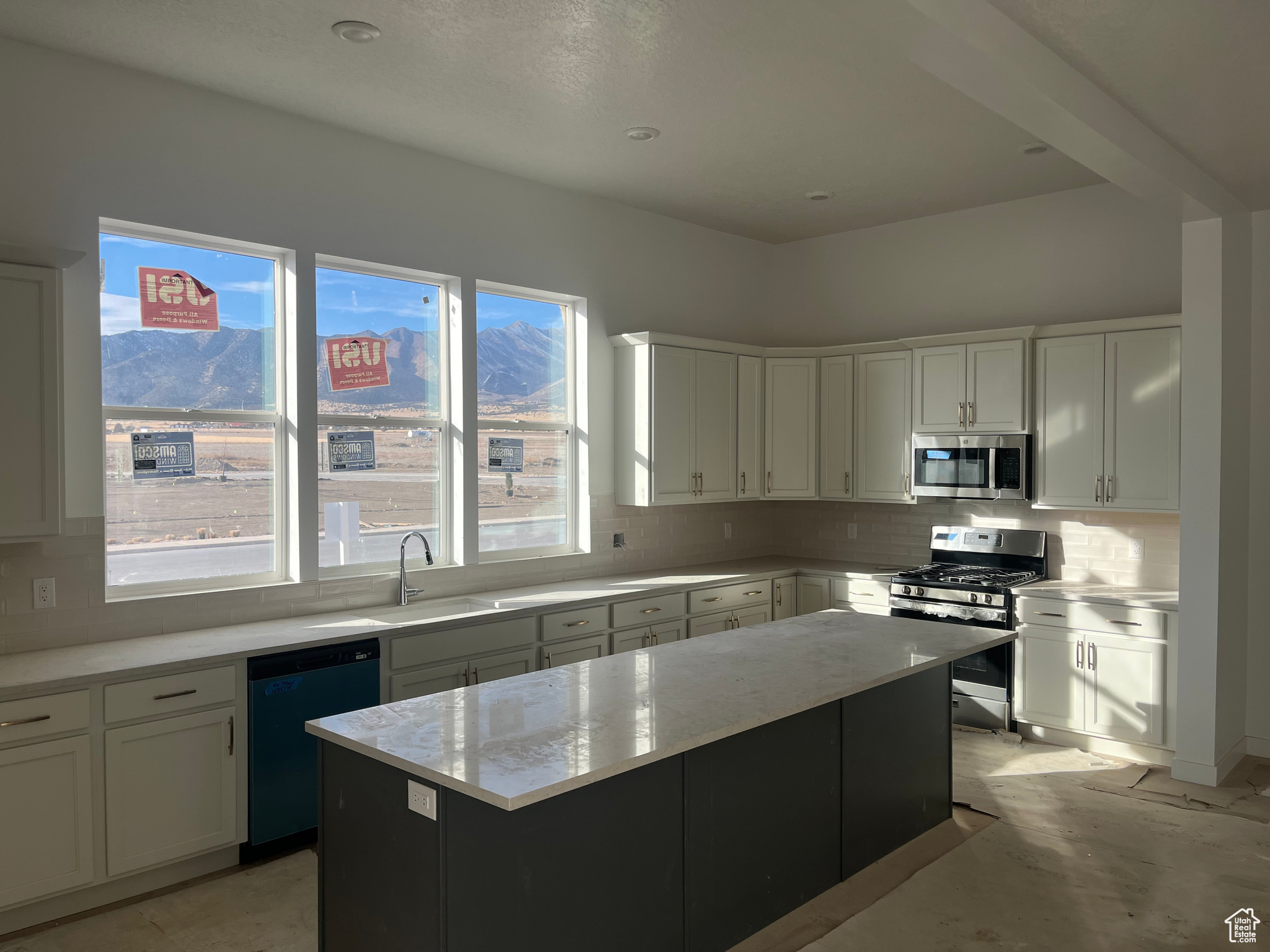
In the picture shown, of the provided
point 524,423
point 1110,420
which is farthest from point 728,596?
point 1110,420

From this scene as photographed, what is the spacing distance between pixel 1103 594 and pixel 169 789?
4658 mm

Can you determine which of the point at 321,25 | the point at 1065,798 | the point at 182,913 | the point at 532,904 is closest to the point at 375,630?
the point at 182,913

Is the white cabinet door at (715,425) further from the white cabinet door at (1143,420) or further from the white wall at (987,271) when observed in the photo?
the white cabinet door at (1143,420)

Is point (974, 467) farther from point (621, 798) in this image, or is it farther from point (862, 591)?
point (621, 798)

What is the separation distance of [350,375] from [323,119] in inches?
48.8

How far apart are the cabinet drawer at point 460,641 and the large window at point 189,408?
837 mm

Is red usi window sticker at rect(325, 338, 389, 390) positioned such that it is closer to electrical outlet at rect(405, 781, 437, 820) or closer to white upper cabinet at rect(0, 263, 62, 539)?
white upper cabinet at rect(0, 263, 62, 539)

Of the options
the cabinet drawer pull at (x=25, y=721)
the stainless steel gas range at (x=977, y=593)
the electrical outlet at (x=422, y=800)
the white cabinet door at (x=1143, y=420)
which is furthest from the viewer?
the stainless steel gas range at (x=977, y=593)

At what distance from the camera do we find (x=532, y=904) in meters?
2.33

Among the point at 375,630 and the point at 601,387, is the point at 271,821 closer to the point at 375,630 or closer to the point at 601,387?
the point at 375,630

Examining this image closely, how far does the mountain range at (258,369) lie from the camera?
3.90m

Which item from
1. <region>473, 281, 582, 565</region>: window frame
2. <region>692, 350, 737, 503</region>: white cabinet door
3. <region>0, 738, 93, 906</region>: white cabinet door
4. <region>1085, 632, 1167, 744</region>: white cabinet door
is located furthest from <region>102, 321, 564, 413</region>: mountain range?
<region>1085, 632, 1167, 744</region>: white cabinet door

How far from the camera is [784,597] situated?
19.9ft

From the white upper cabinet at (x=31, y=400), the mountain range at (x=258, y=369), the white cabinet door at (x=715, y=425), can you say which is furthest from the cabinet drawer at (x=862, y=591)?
the white upper cabinet at (x=31, y=400)
